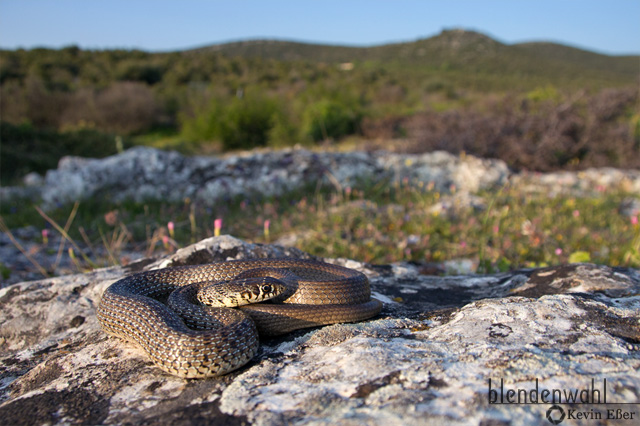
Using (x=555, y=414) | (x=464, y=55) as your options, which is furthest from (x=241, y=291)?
(x=464, y=55)

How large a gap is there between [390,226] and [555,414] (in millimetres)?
5849

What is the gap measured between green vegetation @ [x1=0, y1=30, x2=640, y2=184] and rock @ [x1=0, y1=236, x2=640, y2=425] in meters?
7.68

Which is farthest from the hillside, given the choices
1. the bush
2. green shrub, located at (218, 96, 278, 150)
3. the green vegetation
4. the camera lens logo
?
the camera lens logo

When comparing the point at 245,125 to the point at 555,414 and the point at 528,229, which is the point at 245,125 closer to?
the point at 528,229

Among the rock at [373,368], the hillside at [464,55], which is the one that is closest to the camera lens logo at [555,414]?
the rock at [373,368]

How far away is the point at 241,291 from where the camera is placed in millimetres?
3125

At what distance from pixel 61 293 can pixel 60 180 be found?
25.2 ft

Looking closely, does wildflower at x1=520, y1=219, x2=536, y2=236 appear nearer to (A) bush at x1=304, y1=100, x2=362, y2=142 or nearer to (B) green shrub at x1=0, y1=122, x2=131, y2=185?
(B) green shrub at x1=0, y1=122, x2=131, y2=185

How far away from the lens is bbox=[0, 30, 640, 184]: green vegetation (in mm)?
15492

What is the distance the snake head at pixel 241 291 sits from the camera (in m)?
3.13

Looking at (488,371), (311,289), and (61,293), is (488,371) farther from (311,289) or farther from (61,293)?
(61,293)

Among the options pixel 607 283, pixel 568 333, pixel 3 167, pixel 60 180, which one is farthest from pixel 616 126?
pixel 3 167

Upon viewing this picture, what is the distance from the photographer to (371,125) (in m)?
24.0

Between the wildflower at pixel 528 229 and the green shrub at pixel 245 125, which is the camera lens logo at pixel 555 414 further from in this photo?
the green shrub at pixel 245 125
